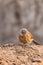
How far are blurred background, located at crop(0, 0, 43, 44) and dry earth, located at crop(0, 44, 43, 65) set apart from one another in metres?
8.21

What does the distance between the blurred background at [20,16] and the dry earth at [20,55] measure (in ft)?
27.0

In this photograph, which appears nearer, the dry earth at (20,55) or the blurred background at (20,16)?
the dry earth at (20,55)

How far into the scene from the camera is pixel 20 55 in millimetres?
6945

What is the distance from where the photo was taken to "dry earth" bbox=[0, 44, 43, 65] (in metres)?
6.64

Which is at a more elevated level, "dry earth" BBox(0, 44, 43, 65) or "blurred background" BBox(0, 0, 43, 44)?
"dry earth" BBox(0, 44, 43, 65)

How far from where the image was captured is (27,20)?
16250 millimetres

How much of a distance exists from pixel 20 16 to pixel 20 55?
962cm

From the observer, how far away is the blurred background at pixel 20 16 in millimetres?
15906

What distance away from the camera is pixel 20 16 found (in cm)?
1652

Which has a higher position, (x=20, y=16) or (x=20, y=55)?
(x=20, y=55)

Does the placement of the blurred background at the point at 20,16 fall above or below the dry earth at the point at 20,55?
below

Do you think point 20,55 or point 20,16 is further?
point 20,16

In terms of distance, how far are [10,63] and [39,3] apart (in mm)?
10559

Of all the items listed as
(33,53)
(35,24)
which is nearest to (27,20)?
(35,24)
